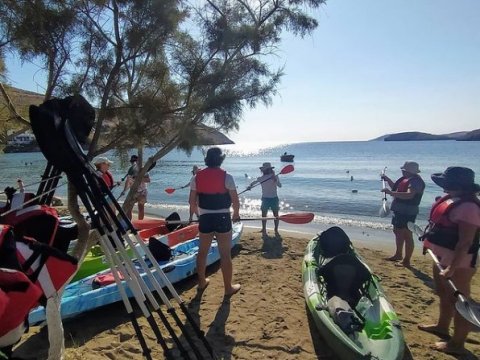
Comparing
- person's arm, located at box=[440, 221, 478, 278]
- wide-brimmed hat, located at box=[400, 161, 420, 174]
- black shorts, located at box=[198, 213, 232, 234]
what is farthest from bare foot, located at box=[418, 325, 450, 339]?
wide-brimmed hat, located at box=[400, 161, 420, 174]

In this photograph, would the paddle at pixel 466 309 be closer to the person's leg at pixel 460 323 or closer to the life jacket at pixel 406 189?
the person's leg at pixel 460 323

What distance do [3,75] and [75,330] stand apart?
2.76 meters

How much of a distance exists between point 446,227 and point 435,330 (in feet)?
4.12

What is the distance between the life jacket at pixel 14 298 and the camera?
1.17m

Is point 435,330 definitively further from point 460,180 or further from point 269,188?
point 269,188

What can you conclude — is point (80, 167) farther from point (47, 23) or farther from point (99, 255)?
point (99, 255)

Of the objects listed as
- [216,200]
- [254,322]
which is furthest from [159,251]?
[254,322]

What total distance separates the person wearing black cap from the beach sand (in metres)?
0.30

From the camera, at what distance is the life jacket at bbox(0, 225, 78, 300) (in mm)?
1271

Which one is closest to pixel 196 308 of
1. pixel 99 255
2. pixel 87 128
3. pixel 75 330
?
pixel 75 330

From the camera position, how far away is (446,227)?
147 inches

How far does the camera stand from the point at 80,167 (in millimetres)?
2160

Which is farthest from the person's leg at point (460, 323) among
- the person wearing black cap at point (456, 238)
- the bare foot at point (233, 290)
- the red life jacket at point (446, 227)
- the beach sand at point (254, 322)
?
the bare foot at point (233, 290)

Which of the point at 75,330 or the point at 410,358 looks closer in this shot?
the point at 410,358
